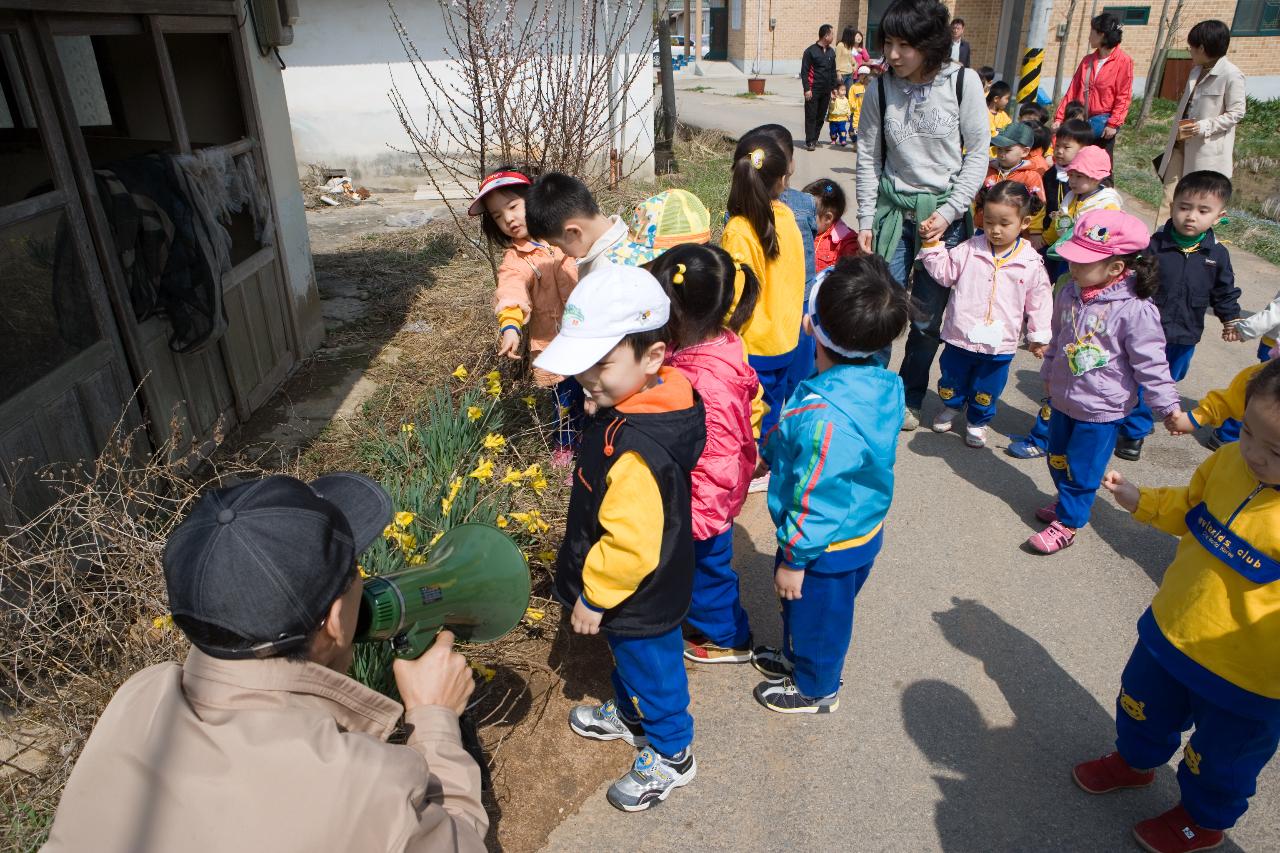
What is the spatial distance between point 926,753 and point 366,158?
11969mm

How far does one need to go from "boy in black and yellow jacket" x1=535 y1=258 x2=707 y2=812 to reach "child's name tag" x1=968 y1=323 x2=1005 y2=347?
8.34ft

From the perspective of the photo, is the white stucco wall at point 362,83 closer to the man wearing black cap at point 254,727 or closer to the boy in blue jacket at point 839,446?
the boy in blue jacket at point 839,446

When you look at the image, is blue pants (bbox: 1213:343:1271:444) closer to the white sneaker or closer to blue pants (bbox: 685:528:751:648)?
the white sneaker

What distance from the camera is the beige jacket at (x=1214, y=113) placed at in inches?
206

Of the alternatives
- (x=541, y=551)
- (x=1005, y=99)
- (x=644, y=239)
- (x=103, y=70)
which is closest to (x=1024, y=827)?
(x=541, y=551)

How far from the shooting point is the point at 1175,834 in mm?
2197

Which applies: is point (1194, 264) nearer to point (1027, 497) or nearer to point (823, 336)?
point (1027, 497)

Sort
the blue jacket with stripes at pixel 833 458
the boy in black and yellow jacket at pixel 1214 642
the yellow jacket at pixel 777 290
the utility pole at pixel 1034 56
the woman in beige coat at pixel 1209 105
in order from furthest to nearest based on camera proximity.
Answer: the utility pole at pixel 1034 56 → the woman in beige coat at pixel 1209 105 → the yellow jacket at pixel 777 290 → the blue jacket with stripes at pixel 833 458 → the boy in black and yellow jacket at pixel 1214 642

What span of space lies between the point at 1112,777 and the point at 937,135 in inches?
122

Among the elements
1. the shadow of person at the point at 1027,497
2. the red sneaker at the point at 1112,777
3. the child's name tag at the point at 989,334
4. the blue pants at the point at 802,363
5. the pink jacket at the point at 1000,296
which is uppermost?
the pink jacket at the point at 1000,296

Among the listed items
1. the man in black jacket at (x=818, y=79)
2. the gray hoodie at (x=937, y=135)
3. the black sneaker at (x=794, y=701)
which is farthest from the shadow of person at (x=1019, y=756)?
the man in black jacket at (x=818, y=79)

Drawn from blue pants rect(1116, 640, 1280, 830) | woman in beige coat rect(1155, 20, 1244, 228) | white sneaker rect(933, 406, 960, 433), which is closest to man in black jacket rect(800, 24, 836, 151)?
woman in beige coat rect(1155, 20, 1244, 228)

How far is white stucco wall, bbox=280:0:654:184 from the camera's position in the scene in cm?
1117

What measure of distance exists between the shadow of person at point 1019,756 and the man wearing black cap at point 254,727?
5.55 ft
